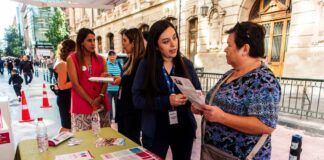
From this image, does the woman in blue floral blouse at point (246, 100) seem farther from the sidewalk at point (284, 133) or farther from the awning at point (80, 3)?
the awning at point (80, 3)

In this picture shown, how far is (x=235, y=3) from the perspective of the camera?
882 cm

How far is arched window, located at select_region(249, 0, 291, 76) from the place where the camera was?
7.78 metres

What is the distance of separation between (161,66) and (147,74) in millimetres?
145

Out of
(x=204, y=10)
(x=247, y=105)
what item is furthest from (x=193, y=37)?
(x=247, y=105)

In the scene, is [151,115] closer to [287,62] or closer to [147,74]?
[147,74]

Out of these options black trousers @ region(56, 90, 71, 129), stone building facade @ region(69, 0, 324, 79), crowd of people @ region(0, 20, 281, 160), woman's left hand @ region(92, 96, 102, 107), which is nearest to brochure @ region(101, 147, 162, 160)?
crowd of people @ region(0, 20, 281, 160)

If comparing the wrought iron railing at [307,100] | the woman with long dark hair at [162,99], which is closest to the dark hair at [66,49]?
the woman with long dark hair at [162,99]

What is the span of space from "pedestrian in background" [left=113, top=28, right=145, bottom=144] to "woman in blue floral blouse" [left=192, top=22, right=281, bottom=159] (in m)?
1.29

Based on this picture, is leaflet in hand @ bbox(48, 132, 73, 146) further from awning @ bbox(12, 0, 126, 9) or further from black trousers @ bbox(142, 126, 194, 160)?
awning @ bbox(12, 0, 126, 9)

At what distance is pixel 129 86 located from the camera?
2555 mm

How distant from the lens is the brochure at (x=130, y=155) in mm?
1622

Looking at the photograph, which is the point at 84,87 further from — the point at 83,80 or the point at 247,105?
the point at 247,105

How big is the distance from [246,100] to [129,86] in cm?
152

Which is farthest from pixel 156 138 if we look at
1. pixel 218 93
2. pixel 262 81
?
pixel 262 81
